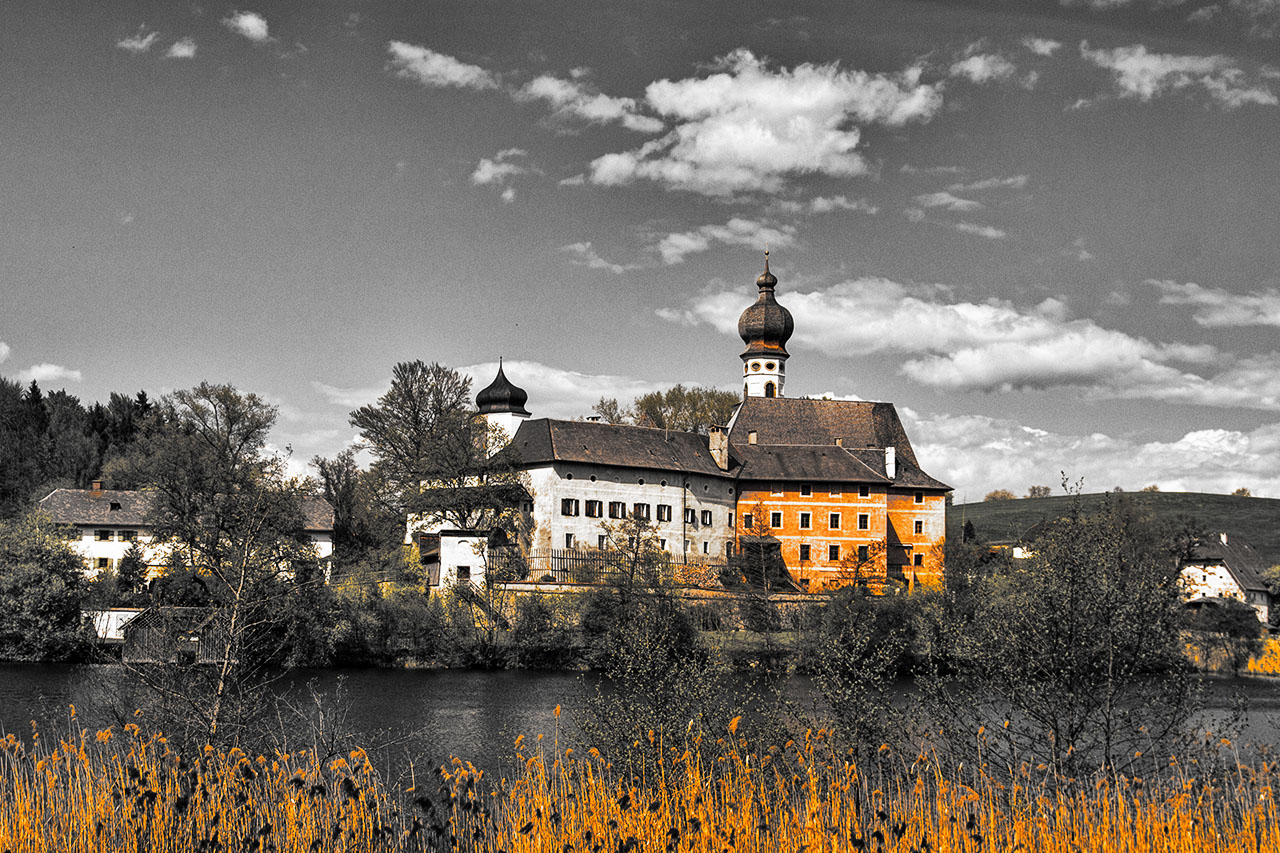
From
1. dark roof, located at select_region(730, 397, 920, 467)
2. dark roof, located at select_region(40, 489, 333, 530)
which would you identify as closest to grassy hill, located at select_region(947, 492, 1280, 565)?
dark roof, located at select_region(730, 397, 920, 467)

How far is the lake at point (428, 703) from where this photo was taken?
23.2 metres

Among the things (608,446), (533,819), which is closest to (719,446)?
(608,446)

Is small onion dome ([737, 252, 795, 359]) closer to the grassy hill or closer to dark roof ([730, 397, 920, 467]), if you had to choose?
dark roof ([730, 397, 920, 467])

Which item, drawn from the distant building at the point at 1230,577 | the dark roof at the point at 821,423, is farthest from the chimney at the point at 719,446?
the distant building at the point at 1230,577

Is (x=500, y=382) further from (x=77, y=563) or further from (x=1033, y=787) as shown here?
(x=1033, y=787)

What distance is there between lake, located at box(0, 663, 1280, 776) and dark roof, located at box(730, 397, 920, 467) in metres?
29.8

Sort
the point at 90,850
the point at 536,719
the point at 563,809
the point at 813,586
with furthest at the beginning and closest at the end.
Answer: the point at 813,586, the point at 536,719, the point at 563,809, the point at 90,850

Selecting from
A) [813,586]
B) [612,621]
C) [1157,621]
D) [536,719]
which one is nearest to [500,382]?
[813,586]

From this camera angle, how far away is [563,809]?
8.88 metres

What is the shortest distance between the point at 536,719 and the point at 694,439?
1503 inches

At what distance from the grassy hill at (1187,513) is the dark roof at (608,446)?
34581 millimetres

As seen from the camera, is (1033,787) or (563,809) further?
(1033,787)

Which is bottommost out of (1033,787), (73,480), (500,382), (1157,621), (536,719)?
(536,719)

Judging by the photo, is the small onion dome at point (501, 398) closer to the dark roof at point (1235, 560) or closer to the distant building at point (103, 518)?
the distant building at point (103, 518)
